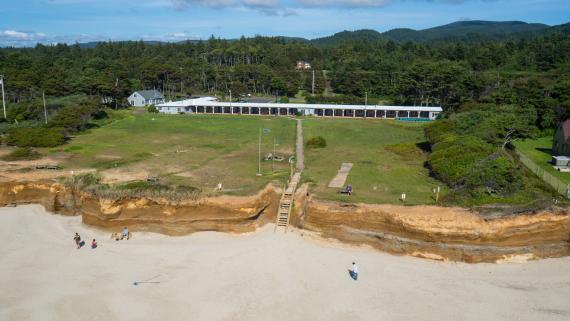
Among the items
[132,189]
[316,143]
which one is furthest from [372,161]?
[132,189]

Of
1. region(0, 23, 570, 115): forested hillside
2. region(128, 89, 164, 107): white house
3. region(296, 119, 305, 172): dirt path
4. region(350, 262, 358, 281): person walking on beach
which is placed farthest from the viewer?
region(128, 89, 164, 107): white house

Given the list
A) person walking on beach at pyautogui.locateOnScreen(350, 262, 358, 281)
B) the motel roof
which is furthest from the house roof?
person walking on beach at pyautogui.locateOnScreen(350, 262, 358, 281)

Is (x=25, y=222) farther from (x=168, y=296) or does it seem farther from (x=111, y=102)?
(x=111, y=102)

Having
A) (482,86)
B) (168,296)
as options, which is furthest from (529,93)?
(168,296)

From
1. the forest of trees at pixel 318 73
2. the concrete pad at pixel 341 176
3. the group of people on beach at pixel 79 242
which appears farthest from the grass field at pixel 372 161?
the forest of trees at pixel 318 73

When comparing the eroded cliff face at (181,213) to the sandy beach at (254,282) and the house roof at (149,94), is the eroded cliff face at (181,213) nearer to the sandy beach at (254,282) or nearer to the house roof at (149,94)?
the sandy beach at (254,282)

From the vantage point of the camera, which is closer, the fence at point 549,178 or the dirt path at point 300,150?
the fence at point 549,178

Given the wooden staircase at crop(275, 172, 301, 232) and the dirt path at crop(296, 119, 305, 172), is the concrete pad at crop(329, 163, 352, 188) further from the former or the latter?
the dirt path at crop(296, 119, 305, 172)
